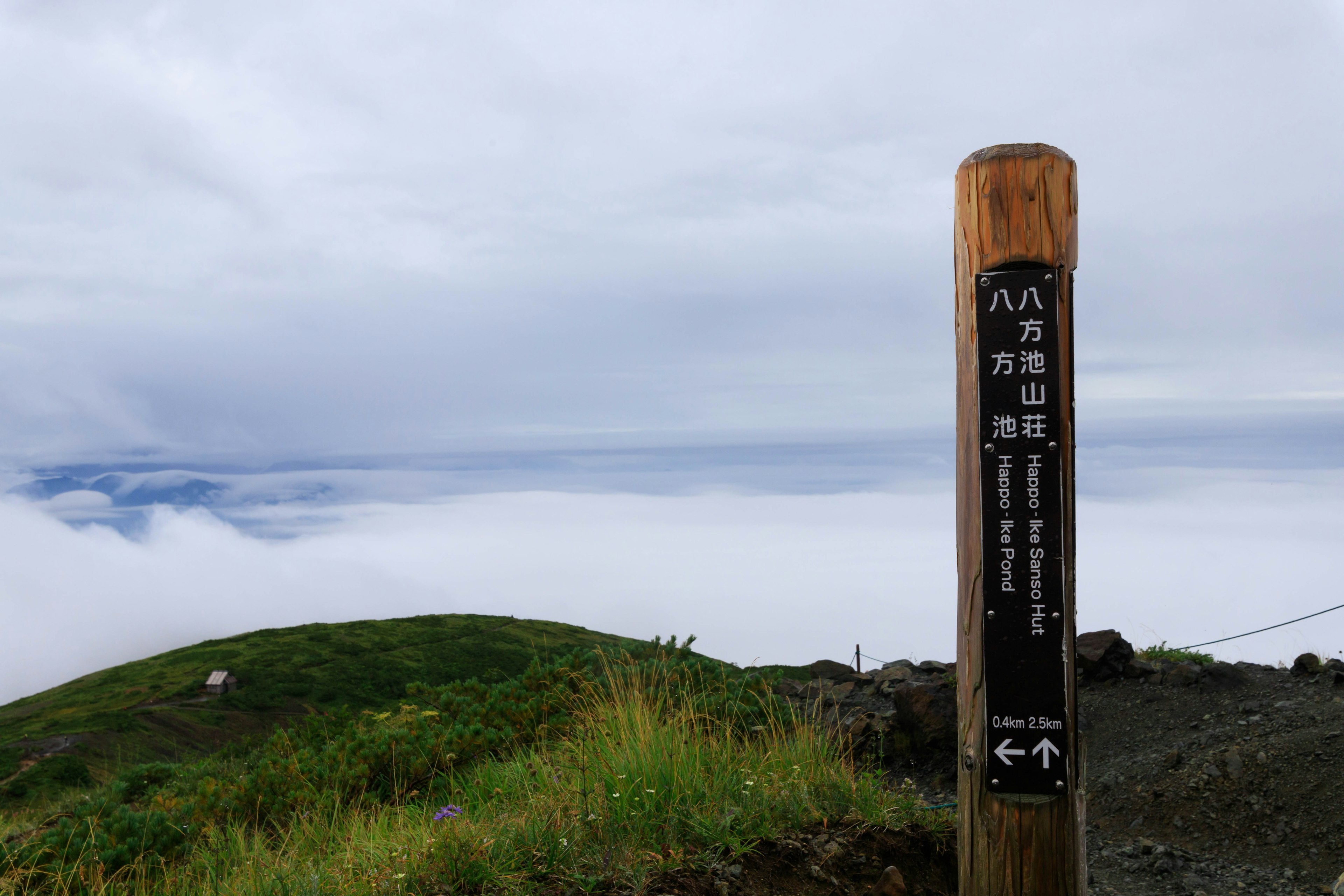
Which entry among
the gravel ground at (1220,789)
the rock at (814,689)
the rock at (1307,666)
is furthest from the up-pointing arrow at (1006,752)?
the rock at (1307,666)

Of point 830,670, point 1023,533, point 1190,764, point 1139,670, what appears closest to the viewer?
point 1023,533

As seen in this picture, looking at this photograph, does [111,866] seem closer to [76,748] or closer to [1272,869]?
[1272,869]

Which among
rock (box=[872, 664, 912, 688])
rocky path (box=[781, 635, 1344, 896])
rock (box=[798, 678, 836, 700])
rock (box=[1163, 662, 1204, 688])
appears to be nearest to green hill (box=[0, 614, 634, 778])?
rock (box=[798, 678, 836, 700])

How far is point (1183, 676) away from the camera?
957 centimetres

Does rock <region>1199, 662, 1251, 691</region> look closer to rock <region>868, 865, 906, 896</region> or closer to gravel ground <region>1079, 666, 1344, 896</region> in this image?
gravel ground <region>1079, 666, 1344, 896</region>

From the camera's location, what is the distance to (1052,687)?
13.0 ft

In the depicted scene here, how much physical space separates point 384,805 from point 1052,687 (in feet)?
15.3

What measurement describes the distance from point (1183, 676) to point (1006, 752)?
6.99 meters

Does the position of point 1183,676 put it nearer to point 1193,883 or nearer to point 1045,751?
point 1193,883

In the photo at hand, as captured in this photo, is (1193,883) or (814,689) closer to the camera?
(1193,883)

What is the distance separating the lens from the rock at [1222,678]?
9.38 meters

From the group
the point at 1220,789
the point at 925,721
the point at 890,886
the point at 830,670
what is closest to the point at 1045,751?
the point at 890,886

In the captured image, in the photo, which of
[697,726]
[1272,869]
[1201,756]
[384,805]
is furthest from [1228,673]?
[384,805]

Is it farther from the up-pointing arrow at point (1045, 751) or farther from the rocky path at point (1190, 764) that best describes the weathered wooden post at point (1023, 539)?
the rocky path at point (1190, 764)
